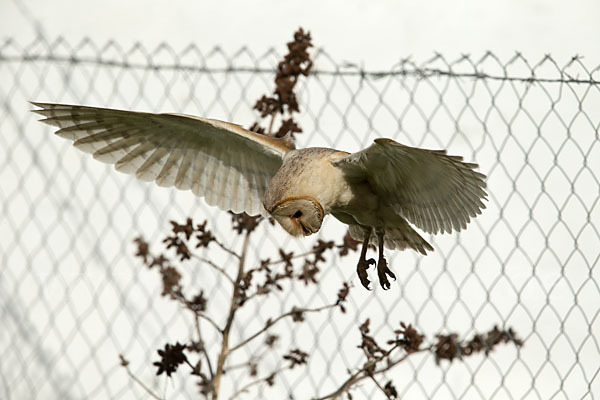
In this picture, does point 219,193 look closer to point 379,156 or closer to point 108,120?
point 108,120

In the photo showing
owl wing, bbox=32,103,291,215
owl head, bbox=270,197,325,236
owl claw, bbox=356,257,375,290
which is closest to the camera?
owl head, bbox=270,197,325,236

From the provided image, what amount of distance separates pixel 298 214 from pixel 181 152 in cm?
71

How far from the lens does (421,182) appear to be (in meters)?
2.21

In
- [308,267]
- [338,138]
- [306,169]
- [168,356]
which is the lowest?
[168,356]

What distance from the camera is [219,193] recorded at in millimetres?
2646

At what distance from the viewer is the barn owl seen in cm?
207

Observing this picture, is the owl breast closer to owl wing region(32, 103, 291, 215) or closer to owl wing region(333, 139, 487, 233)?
owl wing region(333, 139, 487, 233)

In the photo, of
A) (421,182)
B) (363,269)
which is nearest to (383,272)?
(363,269)

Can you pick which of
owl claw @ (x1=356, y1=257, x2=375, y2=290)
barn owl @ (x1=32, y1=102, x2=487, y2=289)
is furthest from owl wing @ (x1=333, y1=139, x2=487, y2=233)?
owl claw @ (x1=356, y1=257, x2=375, y2=290)

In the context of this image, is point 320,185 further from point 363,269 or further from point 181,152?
point 181,152

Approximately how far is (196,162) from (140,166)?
0.16 m

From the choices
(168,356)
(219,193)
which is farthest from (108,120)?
(168,356)

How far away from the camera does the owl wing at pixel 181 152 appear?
8.14ft

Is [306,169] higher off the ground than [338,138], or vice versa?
[338,138]
